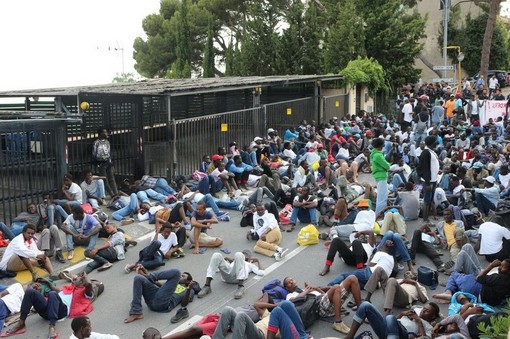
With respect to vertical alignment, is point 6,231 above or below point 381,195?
below

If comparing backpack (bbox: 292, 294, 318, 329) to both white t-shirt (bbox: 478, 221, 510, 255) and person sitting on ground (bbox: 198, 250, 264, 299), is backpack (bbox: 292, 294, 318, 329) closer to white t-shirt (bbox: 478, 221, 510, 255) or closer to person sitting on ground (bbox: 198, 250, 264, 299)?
person sitting on ground (bbox: 198, 250, 264, 299)

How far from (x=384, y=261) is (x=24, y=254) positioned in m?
6.22

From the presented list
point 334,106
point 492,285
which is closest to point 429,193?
point 492,285

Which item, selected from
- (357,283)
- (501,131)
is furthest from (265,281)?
(501,131)

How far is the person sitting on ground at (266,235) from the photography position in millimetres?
11836

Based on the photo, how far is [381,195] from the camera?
12867 millimetres

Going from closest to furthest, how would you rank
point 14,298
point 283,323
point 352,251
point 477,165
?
point 283,323
point 14,298
point 352,251
point 477,165

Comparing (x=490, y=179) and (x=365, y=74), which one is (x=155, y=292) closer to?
(x=490, y=179)

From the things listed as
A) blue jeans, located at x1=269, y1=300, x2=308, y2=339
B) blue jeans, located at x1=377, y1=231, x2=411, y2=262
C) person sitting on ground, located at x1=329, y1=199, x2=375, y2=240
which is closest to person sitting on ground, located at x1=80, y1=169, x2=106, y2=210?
person sitting on ground, located at x1=329, y1=199, x2=375, y2=240

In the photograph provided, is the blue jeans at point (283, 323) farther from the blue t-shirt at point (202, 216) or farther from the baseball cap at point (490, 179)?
the baseball cap at point (490, 179)

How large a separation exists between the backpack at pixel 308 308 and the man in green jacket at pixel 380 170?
4.44m

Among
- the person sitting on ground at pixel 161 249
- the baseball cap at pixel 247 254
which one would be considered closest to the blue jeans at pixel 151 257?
the person sitting on ground at pixel 161 249

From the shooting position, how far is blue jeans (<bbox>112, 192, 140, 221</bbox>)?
14164mm

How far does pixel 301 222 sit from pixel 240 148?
725 centimetres
